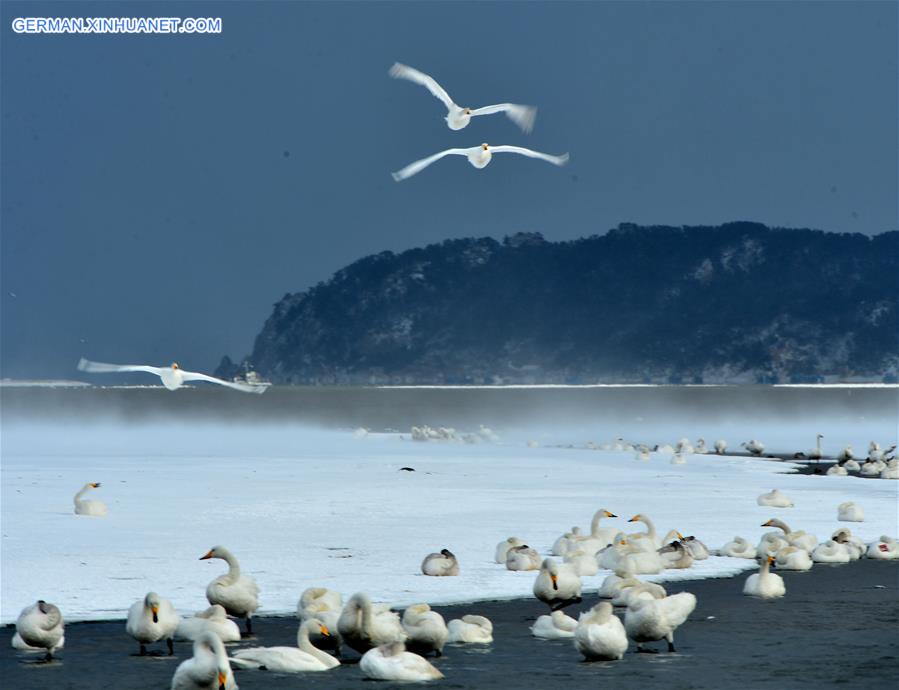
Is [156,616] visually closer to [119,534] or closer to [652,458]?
[119,534]

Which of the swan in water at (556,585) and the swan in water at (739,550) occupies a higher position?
the swan in water at (739,550)

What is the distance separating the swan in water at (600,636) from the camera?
12.4m

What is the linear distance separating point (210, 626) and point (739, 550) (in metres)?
8.78

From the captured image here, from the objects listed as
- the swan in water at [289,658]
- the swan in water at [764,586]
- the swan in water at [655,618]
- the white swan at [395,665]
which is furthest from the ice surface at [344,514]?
the white swan at [395,665]

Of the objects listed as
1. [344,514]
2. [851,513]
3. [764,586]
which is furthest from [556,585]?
[851,513]

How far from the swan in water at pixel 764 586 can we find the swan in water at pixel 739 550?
295cm

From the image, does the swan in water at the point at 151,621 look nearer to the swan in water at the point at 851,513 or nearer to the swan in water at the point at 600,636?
the swan in water at the point at 600,636

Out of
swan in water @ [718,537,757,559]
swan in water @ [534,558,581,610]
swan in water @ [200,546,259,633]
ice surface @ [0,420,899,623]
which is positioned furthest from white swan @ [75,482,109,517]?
swan in water @ [534,558,581,610]

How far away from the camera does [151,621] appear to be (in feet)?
40.8

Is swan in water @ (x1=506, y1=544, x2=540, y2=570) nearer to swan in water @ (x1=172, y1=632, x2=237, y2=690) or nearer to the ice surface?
the ice surface

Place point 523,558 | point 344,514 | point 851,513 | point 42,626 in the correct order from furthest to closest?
1. point 344,514
2. point 851,513
3. point 523,558
4. point 42,626

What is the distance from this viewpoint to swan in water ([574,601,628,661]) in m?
12.4

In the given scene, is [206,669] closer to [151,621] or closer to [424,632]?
[151,621]

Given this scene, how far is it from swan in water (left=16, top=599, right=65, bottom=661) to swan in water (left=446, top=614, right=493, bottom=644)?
351cm
